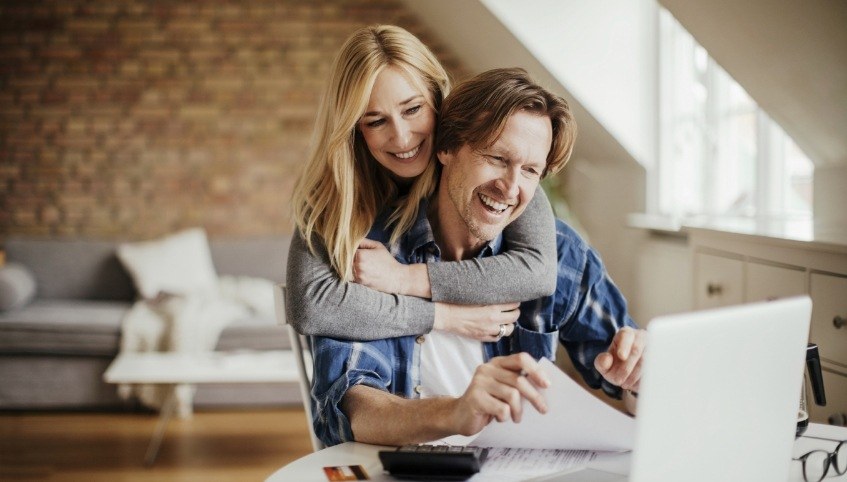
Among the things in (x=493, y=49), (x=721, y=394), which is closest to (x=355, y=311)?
(x=721, y=394)

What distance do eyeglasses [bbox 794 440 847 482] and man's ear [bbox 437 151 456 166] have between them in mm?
766

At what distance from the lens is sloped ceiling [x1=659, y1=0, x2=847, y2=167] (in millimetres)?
1991

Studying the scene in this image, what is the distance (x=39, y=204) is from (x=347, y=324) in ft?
16.2

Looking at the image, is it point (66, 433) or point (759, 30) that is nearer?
point (759, 30)

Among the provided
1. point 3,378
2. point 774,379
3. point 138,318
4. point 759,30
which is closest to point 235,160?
point 138,318

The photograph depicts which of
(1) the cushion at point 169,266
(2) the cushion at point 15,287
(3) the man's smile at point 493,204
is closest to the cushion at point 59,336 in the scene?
(2) the cushion at point 15,287

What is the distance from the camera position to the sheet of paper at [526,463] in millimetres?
1105

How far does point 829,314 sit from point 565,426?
979 mm

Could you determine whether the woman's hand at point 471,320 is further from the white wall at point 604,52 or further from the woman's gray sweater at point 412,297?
the white wall at point 604,52

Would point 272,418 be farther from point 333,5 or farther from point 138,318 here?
point 333,5

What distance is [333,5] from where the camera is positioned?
5.73 meters

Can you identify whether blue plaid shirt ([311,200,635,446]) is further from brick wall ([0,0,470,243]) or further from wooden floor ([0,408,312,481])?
brick wall ([0,0,470,243])

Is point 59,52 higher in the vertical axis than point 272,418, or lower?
higher

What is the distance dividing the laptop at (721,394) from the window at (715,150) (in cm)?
230
